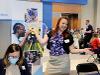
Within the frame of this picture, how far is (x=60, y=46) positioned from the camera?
11.4 ft

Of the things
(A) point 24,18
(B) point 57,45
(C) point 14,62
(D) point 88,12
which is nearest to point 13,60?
(C) point 14,62

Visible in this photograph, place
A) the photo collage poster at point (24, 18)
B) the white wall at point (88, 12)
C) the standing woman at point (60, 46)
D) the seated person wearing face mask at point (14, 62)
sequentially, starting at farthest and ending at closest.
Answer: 1. the white wall at point (88, 12)
2. the photo collage poster at point (24, 18)
3. the standing woman at point (60, 46)
4. the seated person wearing face mask at point (14, 62)

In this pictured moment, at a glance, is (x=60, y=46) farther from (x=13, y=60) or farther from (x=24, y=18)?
(x=24, y=18)

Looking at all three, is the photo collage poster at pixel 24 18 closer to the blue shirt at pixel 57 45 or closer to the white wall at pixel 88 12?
the blue shirt at pixel 57 45

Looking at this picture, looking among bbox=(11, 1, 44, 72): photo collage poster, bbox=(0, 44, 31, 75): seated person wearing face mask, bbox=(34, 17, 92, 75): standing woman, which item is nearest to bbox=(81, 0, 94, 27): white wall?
bbox=(11, 1, 44, 72): photo collage poster

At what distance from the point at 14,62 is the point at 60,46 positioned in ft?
2.72

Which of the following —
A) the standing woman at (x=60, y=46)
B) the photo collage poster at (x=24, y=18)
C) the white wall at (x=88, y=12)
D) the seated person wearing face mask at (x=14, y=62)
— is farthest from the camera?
the white wall at (x=88, y=12)

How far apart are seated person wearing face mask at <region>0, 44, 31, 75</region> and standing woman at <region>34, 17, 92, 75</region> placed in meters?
0.70

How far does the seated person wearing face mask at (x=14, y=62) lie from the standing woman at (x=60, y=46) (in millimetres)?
698

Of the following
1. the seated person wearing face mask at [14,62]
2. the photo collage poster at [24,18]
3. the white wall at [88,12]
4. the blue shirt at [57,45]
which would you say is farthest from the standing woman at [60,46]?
the white wall at [88,12]

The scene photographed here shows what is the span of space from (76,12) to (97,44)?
5500mm

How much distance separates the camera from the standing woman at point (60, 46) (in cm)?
346

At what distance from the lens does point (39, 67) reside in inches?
166

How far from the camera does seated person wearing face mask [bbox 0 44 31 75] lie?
112 inches
